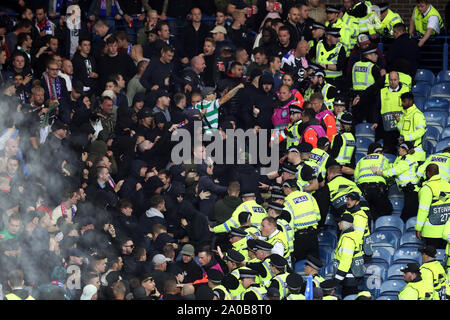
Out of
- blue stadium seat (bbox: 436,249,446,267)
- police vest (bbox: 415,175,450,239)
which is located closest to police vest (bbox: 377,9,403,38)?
police vest (bbox: 415,175,450,239)

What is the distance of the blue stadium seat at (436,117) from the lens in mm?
21688

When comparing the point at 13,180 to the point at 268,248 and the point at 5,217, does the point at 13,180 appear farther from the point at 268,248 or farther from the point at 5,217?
the point at 268,248

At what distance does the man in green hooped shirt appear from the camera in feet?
67.4

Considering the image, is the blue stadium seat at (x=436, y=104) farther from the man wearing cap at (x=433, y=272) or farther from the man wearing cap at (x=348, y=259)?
the man wearing cap at (x=433, y=272)

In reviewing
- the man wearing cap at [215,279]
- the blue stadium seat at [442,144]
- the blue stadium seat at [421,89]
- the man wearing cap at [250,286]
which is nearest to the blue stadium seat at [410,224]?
the blue stadium seat at [442,144]

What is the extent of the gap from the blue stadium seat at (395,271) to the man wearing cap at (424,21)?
5163 mm

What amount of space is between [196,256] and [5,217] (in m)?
3.00

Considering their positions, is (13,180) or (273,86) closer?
(13,180)

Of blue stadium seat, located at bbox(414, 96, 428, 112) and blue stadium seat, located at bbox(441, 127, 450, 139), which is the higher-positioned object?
blue stadium seat, located at bbox(414, 96, 428, 112)

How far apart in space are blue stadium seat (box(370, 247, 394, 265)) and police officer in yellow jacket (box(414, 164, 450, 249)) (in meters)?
0.55

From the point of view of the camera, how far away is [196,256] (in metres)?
18.9

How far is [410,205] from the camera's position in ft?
65.0

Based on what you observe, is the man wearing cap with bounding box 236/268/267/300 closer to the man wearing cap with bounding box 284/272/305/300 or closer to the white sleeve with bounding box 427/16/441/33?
the man wearing cap with bounding box 284/272/305/300
